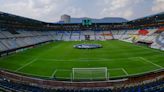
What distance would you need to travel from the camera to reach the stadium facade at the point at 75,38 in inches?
1011

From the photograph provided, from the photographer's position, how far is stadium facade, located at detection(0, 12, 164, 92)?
25.7 meters

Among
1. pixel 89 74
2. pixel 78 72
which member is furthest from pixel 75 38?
pixel 89 74

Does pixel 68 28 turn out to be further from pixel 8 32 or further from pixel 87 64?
pixel 87 64

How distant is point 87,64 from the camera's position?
134 feet

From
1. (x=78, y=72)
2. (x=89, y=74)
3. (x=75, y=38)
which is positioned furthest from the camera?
(x=75, y=38)

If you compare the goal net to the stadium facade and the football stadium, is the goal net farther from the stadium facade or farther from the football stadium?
the stadium facade

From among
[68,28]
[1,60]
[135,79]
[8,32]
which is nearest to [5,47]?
[1,60]

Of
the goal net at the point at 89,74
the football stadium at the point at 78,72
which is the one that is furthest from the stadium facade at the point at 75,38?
the goal net at the point at 89,74

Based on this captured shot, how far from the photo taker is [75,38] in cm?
11606

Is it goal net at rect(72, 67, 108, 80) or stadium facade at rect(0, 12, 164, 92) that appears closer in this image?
stadium facade at rect(0, 12, 164, 92)

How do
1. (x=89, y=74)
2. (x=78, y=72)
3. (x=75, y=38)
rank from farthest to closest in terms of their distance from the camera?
(x=75, y=38) → (x=78, y=72) → (x=89, y=74)

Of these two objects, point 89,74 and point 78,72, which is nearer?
point 89,74

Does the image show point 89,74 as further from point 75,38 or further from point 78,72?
point 75,38

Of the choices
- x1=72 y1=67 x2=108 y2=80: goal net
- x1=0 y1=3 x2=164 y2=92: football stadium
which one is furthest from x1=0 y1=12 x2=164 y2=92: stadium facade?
x1=72 y1=67 x2=108 y2=80: goal net
